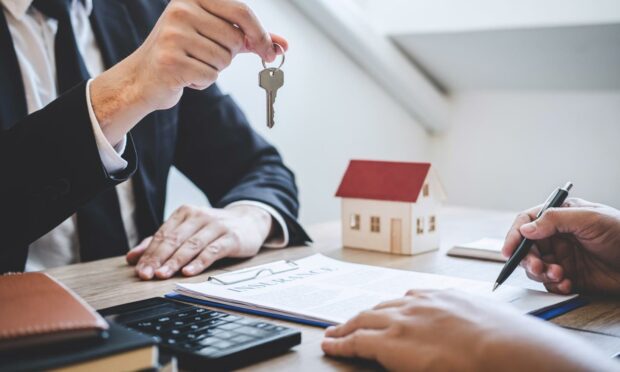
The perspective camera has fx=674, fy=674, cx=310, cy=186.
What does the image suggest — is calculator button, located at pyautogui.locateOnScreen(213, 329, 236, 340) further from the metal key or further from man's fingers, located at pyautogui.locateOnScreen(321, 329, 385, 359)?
the metal key

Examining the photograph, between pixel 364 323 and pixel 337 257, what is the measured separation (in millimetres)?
558

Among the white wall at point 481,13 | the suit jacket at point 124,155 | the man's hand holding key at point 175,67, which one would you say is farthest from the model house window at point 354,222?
the white wall at point 481,13

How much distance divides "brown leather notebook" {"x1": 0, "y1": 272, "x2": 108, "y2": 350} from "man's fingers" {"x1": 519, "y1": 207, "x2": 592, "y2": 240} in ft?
2.18

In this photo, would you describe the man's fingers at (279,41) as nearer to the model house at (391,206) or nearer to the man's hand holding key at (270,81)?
the man's hand holding key at (270,81)

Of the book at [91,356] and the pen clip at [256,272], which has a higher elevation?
the book at [91,356]

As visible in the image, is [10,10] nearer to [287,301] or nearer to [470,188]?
[287,301]

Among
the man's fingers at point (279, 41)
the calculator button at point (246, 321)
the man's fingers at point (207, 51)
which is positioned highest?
the man's fingers at point (279, 41)

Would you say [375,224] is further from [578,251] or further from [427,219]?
[578,251]

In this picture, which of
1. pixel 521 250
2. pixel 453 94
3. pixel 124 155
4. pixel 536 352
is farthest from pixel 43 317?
pixel 453 94

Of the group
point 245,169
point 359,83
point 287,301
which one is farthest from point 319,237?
point 359,83

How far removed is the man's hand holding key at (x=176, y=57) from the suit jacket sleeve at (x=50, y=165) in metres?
0.04

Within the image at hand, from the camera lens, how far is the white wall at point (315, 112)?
2184 millimetres

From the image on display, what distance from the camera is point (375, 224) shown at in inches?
52.9

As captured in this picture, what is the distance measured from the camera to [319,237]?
1517 millimetres
